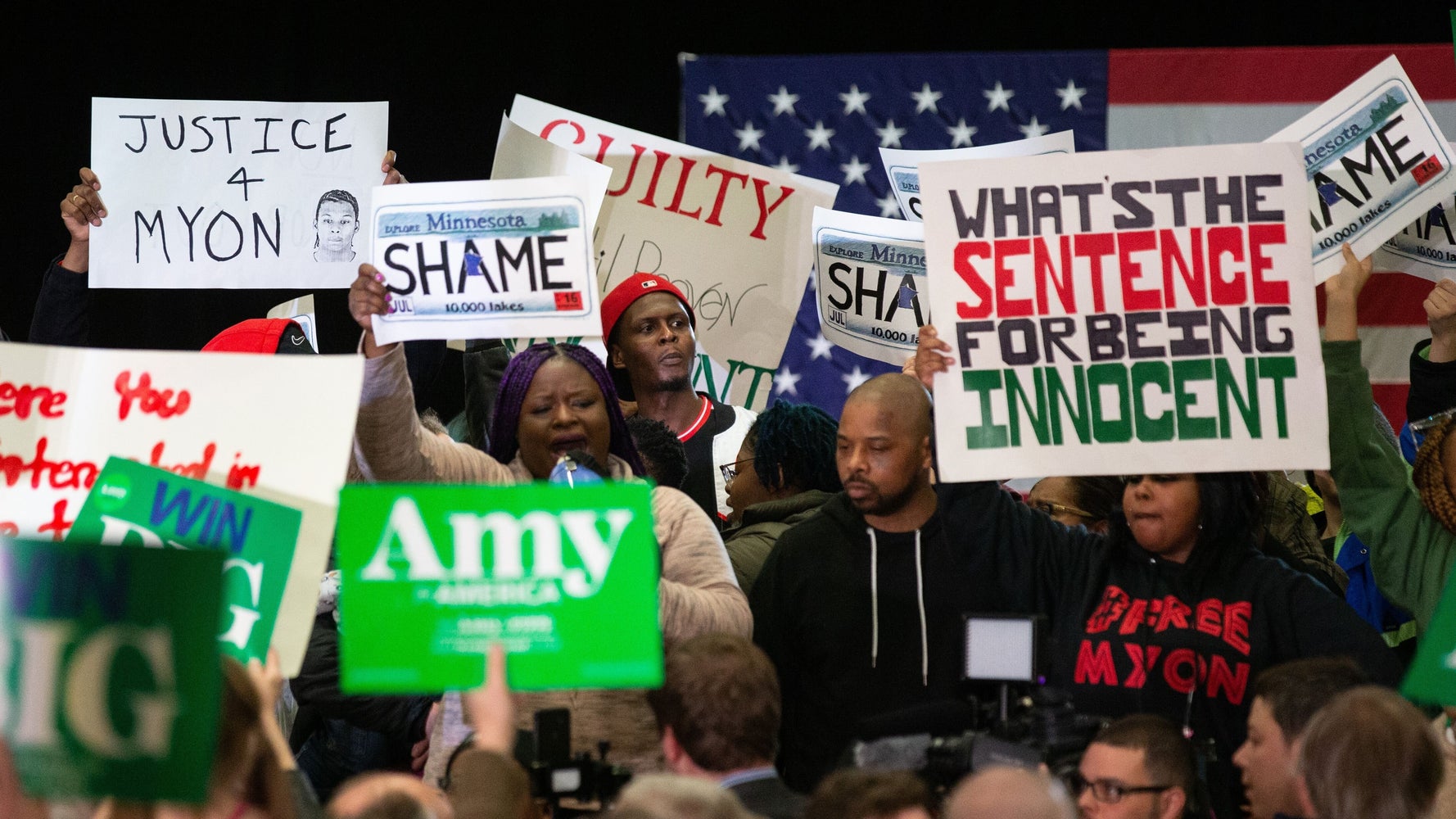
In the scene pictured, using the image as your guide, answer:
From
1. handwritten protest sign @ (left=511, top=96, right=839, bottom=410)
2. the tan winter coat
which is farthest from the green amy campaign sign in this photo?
handwritten protest sign @ (left=511, top=96, right=839, bottom=410)

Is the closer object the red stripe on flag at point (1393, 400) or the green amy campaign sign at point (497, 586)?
the green amy campaign sign at point (497, 586)

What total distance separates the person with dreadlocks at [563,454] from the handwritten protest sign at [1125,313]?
2.06ft

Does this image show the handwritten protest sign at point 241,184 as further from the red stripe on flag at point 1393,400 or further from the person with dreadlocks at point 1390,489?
the red stripe on flag at point 1393,400

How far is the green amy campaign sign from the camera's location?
8.97ft

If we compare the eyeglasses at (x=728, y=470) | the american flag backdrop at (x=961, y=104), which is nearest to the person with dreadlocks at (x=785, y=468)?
the eyeglasses at (x=728, y=470)

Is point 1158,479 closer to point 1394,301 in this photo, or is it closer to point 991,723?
point 991,723

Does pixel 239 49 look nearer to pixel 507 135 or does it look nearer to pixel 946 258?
pixel 507 135

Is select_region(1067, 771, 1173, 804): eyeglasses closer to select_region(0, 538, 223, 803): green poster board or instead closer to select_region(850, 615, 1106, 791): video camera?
select_region(850, 615, 1106, 791): video camera

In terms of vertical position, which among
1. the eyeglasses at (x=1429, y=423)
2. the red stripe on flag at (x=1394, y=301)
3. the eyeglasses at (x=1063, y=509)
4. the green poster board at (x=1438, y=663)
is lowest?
the green poster board at (x=1438, y=663)

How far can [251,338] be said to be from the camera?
4734 mm

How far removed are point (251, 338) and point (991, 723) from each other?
263cm

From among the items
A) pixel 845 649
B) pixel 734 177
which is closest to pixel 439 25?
pixel 734 177

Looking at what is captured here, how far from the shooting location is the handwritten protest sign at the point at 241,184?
4.67m

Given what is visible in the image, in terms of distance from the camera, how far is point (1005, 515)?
373 cm
